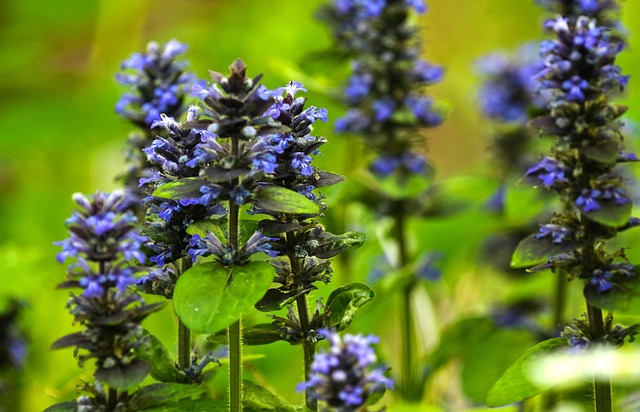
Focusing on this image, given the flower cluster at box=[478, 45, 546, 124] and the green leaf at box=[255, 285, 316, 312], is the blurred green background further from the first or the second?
the green leaf at box=[255, 285, 316, 312]

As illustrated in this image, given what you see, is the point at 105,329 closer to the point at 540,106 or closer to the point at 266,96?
the point at 266,96

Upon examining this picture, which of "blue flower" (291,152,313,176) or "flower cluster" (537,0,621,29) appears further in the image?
"flower cluster" (537,0,621,29)

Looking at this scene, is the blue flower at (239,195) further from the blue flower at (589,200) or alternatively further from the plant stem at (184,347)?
the blue flower at (589,200)

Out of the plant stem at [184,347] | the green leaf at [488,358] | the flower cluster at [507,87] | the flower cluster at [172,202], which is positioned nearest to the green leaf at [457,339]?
the green leaf at [488,358]

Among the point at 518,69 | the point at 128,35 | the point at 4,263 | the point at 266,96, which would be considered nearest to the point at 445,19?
the point at 128,35

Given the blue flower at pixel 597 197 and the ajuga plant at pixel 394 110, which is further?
the ajuga plant at pixel 394 110

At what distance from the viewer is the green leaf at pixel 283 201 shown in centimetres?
131

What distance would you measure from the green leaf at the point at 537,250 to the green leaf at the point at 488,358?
2.99 ft

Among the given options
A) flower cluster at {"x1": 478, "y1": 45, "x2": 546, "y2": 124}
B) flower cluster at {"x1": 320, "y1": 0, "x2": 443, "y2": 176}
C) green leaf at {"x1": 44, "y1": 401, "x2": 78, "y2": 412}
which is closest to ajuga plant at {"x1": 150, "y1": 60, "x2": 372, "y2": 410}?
green leaf at {"x1": 44, "y1": 401, "x2": 78, "y2": 412}

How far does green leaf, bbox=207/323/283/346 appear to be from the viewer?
1.52 meters

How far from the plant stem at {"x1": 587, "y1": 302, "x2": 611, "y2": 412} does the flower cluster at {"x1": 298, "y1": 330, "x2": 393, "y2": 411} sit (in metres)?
0.53

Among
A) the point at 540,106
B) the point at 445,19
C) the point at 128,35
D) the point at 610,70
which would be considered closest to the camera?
the point at 610,70

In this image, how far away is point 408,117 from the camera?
96.0 inches

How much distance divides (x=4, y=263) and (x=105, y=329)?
1.24m
